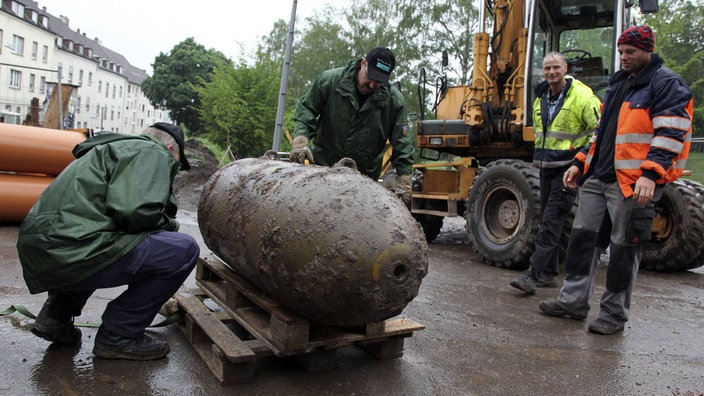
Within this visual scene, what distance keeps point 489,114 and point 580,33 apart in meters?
1.78

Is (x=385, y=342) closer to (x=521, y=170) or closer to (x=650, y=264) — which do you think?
(x=521, y=170)

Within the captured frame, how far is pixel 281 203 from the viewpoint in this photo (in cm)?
267

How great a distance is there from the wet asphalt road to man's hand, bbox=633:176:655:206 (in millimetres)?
1036

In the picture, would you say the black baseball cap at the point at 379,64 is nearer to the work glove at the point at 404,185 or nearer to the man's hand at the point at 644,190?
the work glove at the point at 404,185

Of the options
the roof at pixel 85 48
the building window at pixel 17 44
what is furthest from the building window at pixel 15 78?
the roof at pixel 85 48

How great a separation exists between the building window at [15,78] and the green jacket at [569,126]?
46712 millimetres

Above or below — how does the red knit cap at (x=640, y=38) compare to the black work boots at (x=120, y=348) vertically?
above

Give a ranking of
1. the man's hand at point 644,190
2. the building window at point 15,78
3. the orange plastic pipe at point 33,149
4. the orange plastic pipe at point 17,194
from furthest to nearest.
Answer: the building window at point 15,78, the orange plastic pipe at point 17,194, the orange plastic pipe at point 33,149, the man's hand at point 644,190

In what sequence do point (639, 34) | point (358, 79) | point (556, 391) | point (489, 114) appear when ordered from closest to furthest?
point (556, 391), point (639, 34), point (358, 79), point (489, 114)

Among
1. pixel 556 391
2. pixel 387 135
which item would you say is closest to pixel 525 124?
pixel 387 135

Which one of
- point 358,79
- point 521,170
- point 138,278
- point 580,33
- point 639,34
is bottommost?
point 138,278

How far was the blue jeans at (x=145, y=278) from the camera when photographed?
9.02 feet

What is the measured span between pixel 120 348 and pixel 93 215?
0.80 meters

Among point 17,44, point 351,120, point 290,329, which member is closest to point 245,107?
point 351,120
